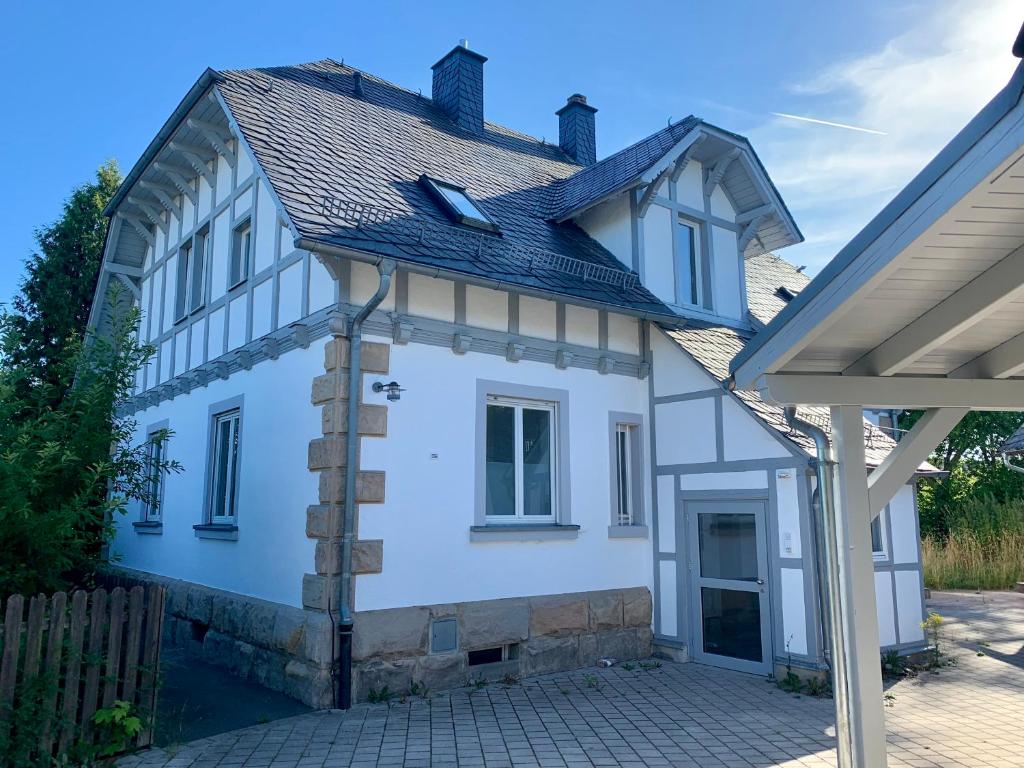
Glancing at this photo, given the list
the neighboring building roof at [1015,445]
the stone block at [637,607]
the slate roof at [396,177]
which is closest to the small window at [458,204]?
the slate roof at [396,177]

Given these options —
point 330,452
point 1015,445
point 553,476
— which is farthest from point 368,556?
point 1015,445

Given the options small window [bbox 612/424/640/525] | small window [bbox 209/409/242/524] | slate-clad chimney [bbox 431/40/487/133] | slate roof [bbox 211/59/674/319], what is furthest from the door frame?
slate-clad chimney [bbox 431/40/487/133]

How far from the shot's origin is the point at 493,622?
307 inches

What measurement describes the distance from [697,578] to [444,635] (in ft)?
9.84

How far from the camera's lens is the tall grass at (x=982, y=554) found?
15.6 m

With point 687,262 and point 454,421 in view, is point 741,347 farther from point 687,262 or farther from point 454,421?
point 454,421

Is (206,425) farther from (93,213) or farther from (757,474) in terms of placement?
(93,213)

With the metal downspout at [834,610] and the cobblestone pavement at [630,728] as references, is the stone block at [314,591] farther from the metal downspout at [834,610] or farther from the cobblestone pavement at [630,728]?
the metal downspout at [834,610]

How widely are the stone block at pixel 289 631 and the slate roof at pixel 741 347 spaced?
4.38m

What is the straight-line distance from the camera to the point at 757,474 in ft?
27.1

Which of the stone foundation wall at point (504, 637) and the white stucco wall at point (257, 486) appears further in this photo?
the white stucco wall at point (257, 486)

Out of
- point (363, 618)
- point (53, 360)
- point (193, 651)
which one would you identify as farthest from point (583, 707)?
point (53, 360)

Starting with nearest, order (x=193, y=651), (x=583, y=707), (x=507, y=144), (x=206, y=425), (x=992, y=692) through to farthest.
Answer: (x=583, y=707)
(x=992, y=692)
(x=193, y=651)
(x=206, y=425)
(x=507, y=144)

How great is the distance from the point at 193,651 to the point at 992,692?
330 inches
